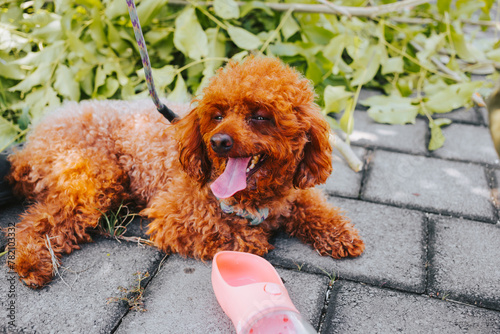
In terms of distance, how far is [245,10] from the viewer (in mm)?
3475

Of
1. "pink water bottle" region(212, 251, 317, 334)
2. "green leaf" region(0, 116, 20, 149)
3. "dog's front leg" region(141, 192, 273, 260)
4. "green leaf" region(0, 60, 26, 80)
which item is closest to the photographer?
"pink water bottle" region(212, 251, 317, 334)

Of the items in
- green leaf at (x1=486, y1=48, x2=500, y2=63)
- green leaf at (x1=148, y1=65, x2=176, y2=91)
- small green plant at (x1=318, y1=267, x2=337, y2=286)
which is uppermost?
green leaf at (x1=148, y1=65, x2=176, y2=91)

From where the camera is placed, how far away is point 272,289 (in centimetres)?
161

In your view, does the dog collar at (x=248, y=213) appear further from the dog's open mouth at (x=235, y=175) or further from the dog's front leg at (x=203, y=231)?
the dog's open mouth at (x=235, y=175)

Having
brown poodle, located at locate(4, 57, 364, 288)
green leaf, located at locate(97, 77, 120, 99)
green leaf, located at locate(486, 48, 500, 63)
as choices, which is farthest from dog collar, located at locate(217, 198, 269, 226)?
green leaf, located at locate(486, 48, 500, 63)

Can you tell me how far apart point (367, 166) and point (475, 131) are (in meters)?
1.13

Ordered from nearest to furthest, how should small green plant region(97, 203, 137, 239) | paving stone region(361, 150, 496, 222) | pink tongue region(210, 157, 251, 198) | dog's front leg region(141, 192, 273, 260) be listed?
pink tongue region(210, 157, 251, 198) < dog's front leg region(141, 192, 273, 260) < small green plant region(97, 203, 137, 239) < paving stone region(361, 150, 496, 222)

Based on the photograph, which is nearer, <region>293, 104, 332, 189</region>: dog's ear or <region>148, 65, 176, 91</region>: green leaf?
<region>293, 104, 332, 189</region>: dog's ear

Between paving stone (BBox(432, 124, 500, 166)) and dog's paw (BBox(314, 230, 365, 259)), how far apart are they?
137cm

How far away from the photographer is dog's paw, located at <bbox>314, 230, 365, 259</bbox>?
2076 mm

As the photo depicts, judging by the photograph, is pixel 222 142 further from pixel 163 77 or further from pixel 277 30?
pixel 277 30

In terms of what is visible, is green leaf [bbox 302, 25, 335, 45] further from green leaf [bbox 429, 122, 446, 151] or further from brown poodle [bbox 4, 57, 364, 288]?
brown poodle [bbox 4, 57, 364, 288]

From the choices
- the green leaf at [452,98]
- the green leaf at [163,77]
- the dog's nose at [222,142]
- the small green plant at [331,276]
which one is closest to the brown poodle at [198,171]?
the dog's nose at [222,142]

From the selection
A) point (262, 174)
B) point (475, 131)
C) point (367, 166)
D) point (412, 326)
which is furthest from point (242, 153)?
point (475, 131)
